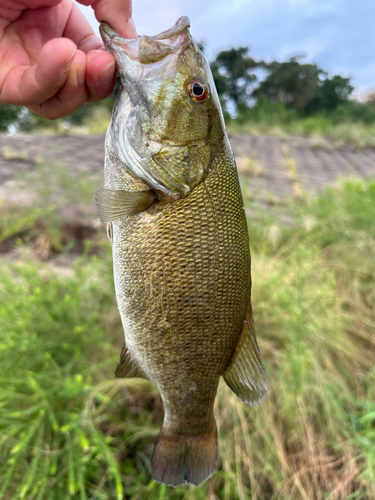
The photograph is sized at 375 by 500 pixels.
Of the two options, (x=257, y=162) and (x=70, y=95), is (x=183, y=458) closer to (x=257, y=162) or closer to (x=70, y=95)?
(x=70, y=95)

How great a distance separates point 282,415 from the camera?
6.70 feet

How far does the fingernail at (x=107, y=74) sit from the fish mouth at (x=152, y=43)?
0.10 ft

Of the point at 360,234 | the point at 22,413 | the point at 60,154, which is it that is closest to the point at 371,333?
the point at 360,234

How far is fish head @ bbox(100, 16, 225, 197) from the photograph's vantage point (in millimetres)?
869

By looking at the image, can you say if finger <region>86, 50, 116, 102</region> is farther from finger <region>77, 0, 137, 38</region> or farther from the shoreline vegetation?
the shoreline vegetation

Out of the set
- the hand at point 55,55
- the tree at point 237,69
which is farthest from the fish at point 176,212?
the tree at point 237,69

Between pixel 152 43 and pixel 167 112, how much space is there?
18 cm

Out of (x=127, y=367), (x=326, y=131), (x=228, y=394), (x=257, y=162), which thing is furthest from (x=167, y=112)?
(x=326, y=131)

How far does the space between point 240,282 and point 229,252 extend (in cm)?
9

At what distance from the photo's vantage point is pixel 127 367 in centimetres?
104

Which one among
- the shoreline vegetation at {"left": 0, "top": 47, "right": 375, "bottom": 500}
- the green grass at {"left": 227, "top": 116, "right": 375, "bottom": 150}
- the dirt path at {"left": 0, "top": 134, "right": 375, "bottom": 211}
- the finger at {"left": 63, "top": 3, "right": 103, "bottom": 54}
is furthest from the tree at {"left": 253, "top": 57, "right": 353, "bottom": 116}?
the finger at {"left": 63, "top": 3, "right": 103, "bottom": 54}

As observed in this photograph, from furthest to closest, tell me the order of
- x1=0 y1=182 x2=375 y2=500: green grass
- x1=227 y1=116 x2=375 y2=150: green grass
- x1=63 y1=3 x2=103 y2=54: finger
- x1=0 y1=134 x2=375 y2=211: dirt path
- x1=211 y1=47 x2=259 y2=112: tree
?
x1=211 y1=47 x2=259 y2=112: tree
x1=227 y1=116 x2=375 y2=150: green grass
x1=0 y1=134 x2=375 y2=211: dirt path
x1=0 y1=182 x2=375 y2=500: green grass
x1=63 y1=3 x2=103 y2=54: finger

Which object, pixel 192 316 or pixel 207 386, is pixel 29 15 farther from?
pixel 207 386


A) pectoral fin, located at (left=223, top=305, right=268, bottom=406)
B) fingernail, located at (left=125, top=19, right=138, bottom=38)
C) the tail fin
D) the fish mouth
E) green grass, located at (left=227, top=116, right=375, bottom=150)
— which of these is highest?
green grass, located at (left=227, top=116, right=375, bottom=150)
